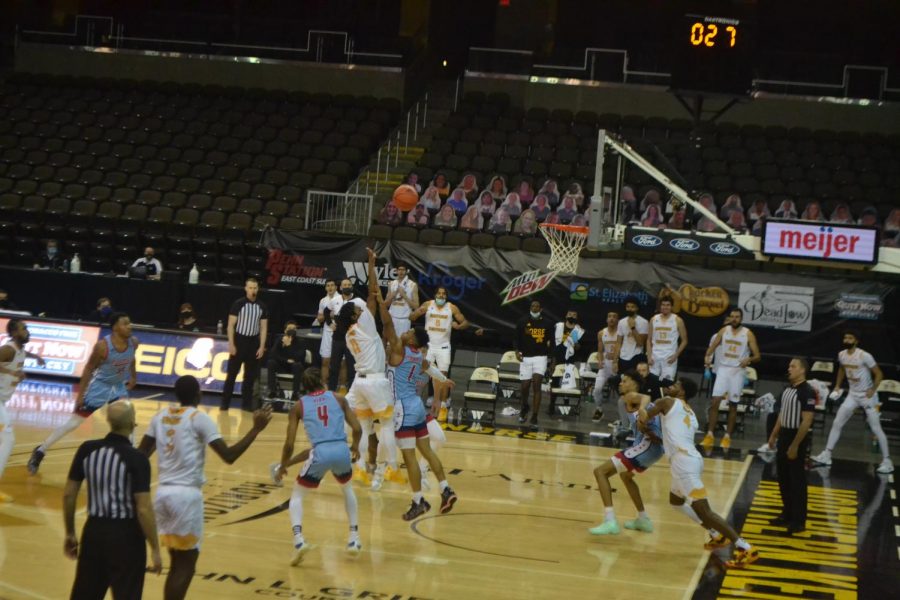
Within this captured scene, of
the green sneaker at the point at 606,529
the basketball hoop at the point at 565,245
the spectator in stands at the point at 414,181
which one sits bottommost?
the green sneaker at the point at 606,529

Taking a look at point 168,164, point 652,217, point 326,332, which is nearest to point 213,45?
point 168,164

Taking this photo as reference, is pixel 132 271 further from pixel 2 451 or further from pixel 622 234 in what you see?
pixel 2 451

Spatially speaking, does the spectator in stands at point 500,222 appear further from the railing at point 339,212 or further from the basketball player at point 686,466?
the basketball player at point 686,466

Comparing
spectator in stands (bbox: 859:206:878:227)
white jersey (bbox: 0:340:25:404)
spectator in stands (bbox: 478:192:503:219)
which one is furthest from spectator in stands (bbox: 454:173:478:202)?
white jersey (bbox: 0:340:25:404)

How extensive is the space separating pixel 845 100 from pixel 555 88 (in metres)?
7.16

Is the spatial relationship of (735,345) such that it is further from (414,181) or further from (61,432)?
(414,181)

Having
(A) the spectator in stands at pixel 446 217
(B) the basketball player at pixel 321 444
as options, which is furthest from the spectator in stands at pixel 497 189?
(B) the basketball player at pixel 321 444

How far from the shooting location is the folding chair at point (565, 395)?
18.7 meters

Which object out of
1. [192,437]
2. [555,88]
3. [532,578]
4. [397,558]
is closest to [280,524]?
[397,558]

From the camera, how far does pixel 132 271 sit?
22.1 meters

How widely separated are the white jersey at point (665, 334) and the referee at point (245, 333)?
19.6 feet

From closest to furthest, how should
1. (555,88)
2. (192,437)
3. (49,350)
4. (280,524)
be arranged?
(192,437) → (280,524) → (49,350) → (555,88)

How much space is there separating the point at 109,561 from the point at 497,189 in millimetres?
18778

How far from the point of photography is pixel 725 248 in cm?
1722
